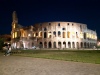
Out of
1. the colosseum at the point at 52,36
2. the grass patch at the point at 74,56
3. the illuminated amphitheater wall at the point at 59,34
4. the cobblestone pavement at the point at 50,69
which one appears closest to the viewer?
the cobblestone pavement at the point at 50,69

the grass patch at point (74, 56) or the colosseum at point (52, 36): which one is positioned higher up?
the colosseum at point (52, 36)

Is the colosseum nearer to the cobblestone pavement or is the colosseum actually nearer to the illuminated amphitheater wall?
the illuminated amphitheater wall

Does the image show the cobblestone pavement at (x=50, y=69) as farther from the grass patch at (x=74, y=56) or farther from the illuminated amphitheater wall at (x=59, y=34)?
the illuminated amphitheater wall at (x=59, y=34)

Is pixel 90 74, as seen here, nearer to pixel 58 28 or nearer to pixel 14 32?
pixel 58 28

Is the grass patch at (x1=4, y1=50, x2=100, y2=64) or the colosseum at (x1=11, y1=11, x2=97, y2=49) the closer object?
the grass patch at (x1=4, y1=50, x2=100, y2=64)

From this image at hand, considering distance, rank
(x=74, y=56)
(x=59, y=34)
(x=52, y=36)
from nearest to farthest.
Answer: (x=74, y=56)
(x=52, y=36)
(x=59, y=34)

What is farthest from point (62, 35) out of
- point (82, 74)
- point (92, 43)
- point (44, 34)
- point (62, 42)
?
point (82, 74)

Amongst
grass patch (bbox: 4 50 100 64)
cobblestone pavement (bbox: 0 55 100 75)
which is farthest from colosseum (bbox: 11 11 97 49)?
cobblestone pavement (bbox: 0 55 100 75)

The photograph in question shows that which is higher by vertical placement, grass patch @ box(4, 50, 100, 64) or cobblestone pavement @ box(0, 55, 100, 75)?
grass patch @ box(4, 50, 100, 64)

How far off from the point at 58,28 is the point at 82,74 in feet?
233

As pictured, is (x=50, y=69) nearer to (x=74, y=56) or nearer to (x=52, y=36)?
(x=74, y=56)

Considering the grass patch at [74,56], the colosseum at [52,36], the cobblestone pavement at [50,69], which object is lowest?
the cobblestone pavement at [50,69]

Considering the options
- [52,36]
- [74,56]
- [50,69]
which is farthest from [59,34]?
[50,69]

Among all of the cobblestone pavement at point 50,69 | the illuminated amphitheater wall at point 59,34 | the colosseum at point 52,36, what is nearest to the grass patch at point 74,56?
the cobblestone pavement at point 50,69
